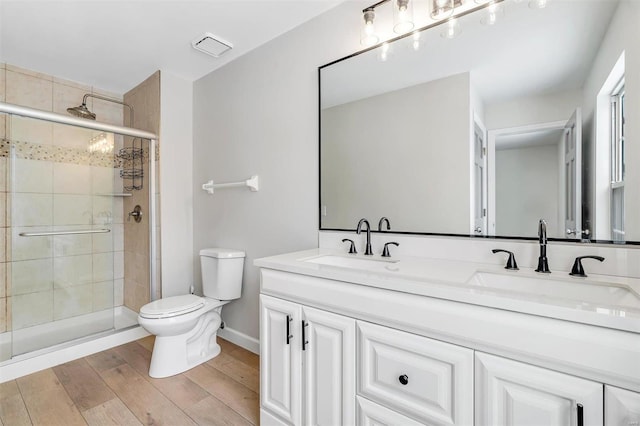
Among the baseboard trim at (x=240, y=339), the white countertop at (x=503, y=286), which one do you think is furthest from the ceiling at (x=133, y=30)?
the baseboard trim at (x=240, y=339)

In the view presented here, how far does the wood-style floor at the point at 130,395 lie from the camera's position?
5.19 feet

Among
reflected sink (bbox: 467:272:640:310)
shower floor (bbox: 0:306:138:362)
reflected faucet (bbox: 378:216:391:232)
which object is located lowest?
shower floor (bbox: 0:306:138:362)

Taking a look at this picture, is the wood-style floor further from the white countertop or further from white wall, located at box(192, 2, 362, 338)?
the white countertop

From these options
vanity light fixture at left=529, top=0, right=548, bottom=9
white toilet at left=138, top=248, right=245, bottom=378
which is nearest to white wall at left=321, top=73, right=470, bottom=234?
vanity light fixture at left=529, top=0, right=548, bottom=9

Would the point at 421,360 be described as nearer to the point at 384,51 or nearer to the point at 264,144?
the point at 384,51

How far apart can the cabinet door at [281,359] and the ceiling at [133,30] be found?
1.71 meters

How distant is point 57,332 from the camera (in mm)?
2402

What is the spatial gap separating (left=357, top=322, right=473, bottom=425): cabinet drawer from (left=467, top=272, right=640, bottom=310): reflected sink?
0.81 feet

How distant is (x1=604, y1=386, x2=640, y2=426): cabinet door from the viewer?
69 cm

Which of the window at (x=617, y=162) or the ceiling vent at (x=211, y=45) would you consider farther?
the ceiling vent at (x=211, y=45)

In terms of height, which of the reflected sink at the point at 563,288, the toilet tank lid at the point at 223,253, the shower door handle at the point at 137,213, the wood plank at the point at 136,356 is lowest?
the wood plank at the point at 136,356

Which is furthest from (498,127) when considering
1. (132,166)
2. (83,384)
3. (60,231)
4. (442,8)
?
(60,231)

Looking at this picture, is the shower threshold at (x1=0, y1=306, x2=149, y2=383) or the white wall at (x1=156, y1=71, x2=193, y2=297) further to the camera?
the white wall at (x1=156, y1=71, x2=193, y2=297)

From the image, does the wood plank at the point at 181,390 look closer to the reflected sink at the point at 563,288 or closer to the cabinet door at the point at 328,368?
the cabinet door at the point at 328,368
